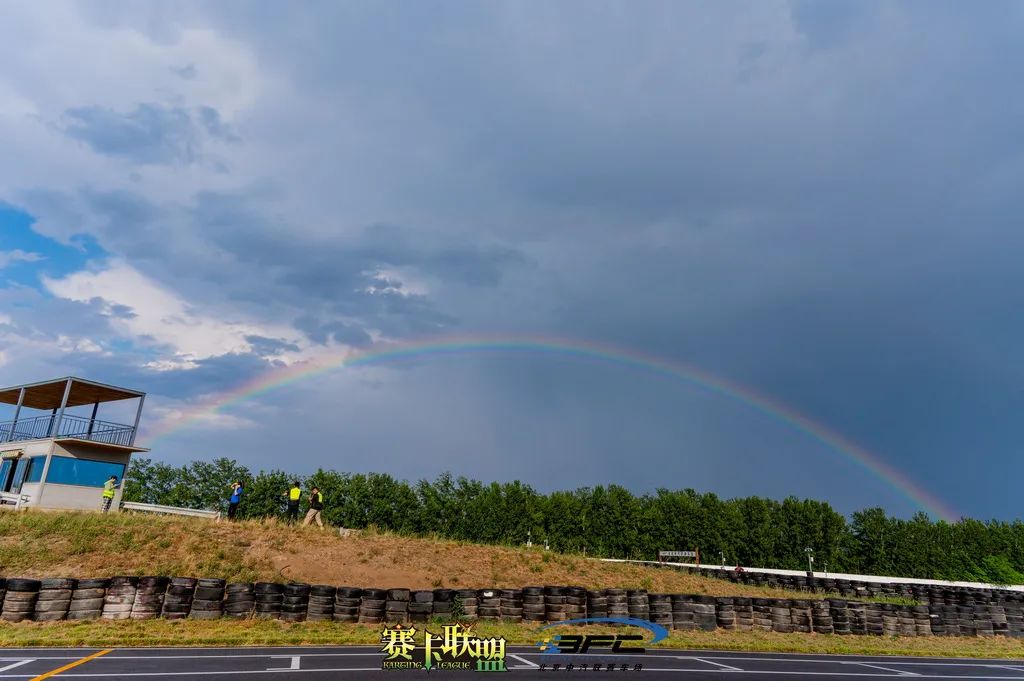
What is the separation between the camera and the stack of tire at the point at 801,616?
76.1 ft

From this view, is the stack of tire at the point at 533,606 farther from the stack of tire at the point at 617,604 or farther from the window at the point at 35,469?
the window at the point at 35,469

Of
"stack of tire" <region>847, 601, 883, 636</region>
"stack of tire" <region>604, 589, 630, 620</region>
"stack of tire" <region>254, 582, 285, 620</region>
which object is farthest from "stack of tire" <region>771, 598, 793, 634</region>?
"stack of tire" <region>254, 582, 285, 620</region>

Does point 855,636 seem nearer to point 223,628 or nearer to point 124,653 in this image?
point 223,628

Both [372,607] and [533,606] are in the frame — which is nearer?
[372,607]

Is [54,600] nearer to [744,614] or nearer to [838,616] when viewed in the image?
[744,614]

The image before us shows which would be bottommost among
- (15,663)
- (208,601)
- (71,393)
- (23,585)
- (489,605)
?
(15,663)

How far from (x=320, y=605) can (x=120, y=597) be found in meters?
5.69

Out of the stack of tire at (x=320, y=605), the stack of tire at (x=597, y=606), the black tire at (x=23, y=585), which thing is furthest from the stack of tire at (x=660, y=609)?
the black tire at (x=23, y=585)

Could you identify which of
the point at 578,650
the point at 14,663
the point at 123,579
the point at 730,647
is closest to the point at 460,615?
the point at 578,650

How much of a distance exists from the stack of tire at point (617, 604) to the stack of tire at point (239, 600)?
11687 mm

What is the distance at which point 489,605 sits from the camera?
20.8 metres

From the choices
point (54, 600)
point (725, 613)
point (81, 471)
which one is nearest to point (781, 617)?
point (725, 613)

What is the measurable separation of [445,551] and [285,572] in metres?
7.92

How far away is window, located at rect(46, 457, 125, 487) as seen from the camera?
33.4 m
